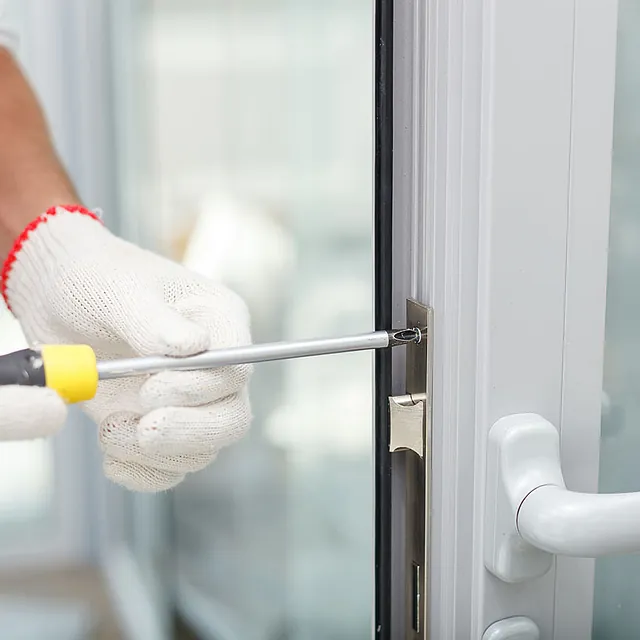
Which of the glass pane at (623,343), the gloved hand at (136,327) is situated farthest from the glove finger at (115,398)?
the glass pane at (623,343)

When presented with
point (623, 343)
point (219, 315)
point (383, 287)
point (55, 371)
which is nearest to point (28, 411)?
point (55, 371)

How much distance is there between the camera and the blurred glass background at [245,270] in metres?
0.68

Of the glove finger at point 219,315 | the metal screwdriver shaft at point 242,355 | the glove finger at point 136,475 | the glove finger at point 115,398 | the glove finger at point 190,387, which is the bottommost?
the glove finger at point 136,475

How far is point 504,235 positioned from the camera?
0.52m

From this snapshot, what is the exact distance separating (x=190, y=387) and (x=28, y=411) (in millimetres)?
127

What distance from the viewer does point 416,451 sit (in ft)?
1.92

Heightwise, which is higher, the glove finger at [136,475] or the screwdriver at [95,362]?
the screwdriver at [95,362]

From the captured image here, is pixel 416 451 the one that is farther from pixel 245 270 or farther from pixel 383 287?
pixel 245 270

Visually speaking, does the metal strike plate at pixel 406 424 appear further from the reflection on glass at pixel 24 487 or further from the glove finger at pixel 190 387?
the reflection on glass at pixel 24 487

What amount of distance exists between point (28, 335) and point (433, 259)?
34 cm

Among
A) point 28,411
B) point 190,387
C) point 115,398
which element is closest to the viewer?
point 28,411

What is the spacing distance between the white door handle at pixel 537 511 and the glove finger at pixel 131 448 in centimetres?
21

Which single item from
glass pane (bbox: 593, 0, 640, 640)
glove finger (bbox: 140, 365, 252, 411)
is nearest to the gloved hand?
glove finger (bbox: 140, 365, 252, 411)

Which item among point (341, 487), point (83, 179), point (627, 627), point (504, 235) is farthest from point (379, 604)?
point (83, 179)
